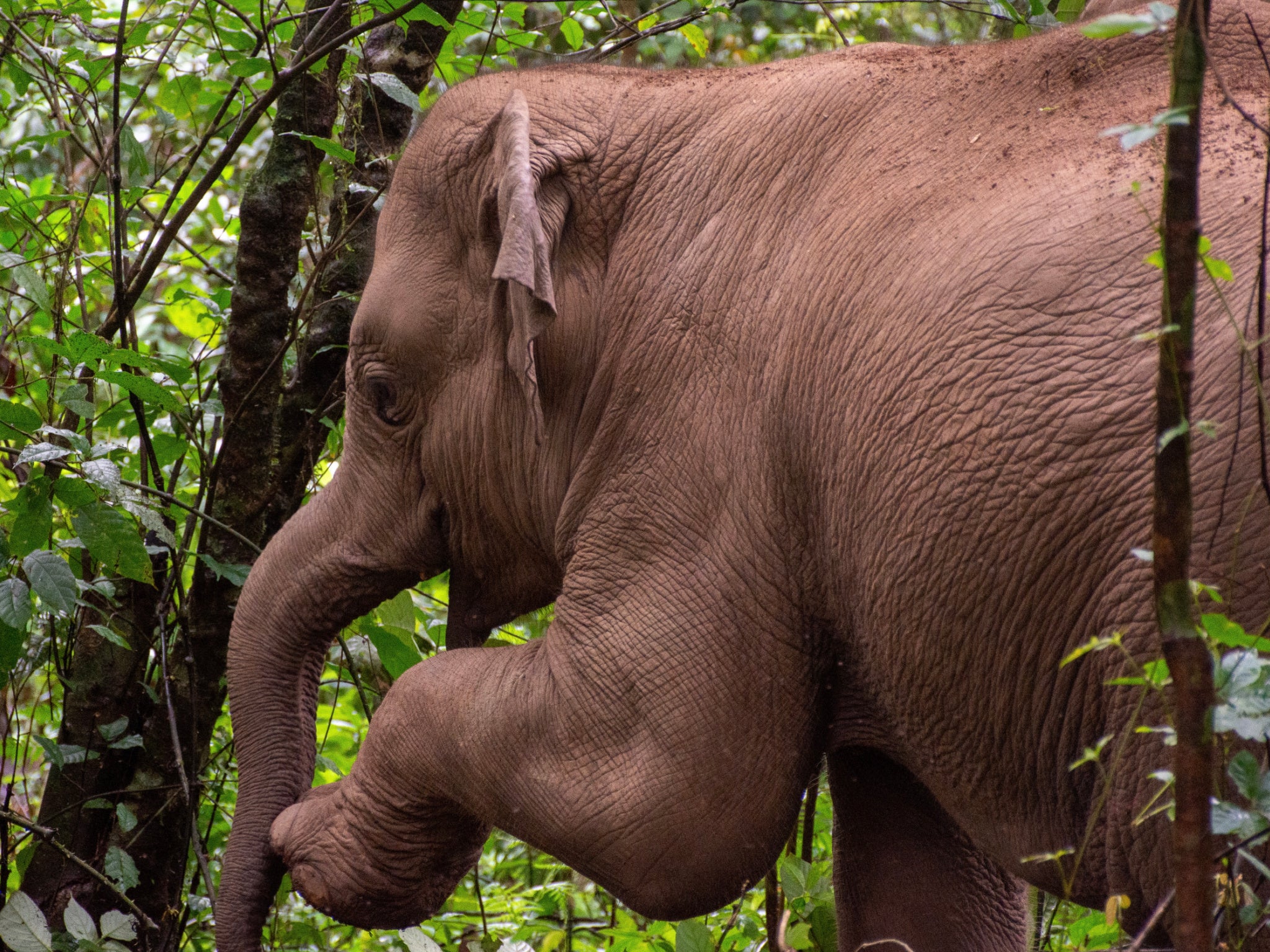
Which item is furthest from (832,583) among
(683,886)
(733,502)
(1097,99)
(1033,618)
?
(1097,99)

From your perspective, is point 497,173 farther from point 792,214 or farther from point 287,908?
point 287,908

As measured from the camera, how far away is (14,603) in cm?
240

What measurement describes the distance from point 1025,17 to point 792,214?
3.91ft

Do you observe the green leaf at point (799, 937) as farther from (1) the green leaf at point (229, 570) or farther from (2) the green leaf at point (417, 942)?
(1) the green leaf at point (229, 570)

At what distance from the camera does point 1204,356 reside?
1648 millimetres

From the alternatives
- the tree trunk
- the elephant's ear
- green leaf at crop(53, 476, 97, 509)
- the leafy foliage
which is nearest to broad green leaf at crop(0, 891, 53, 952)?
the leafy foliage

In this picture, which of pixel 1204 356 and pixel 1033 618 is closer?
pixel 1204 356

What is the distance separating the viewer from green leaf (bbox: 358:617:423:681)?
3.04m

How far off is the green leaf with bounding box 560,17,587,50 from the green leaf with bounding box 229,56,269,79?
0.74 m

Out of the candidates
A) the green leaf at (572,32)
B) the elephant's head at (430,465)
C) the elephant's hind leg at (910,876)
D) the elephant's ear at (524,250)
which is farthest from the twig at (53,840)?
the green leaf at (572,32)

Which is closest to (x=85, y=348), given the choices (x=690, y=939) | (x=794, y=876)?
(x=690, y=939)

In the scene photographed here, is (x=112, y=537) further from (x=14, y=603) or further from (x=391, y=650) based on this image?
(x=391, y=650)

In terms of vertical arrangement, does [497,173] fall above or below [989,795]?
above

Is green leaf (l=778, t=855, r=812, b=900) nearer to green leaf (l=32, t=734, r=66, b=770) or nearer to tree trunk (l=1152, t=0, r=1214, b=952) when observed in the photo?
green leaf (l=32, t=734, r=66, b=770)
